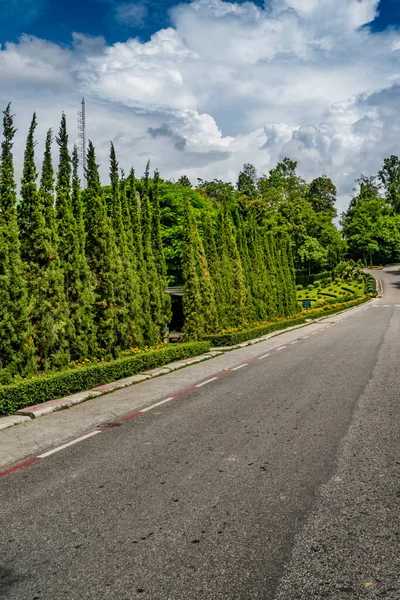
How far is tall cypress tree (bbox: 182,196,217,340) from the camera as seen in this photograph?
23.2 m

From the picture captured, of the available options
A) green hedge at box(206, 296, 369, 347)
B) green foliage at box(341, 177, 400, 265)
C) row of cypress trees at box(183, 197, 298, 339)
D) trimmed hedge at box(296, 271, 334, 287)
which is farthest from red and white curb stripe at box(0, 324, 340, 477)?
green foliage at box(341, 177, 400, 265)

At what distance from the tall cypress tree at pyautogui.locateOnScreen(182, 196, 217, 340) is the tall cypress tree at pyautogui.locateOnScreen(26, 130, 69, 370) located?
969 centimetres

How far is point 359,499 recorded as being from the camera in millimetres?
5309

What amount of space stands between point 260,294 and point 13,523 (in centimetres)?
2909

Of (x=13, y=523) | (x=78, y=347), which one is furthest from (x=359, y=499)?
(x=78, y=347)

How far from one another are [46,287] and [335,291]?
6466cm

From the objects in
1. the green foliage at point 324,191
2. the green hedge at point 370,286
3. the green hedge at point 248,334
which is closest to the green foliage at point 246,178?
the green foliage at point 324,191

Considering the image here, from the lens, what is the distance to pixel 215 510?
17.0 feet

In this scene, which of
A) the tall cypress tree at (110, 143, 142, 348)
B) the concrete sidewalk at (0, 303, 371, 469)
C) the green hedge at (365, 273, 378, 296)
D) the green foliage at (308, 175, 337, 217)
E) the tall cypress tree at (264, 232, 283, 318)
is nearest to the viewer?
the concrete sidewalk at (0, 303, 371, 469)

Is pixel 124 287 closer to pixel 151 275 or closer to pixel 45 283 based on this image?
pixel 151 275

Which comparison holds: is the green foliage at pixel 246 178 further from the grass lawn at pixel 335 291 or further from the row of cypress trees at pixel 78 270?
the row of cypress trees at pixel 78 270

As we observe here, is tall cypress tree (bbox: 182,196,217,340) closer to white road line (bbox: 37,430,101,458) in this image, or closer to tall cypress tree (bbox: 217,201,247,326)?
tall cypress tree (bbox: 217,201,247,326)

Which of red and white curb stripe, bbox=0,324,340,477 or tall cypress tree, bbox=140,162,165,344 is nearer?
red and white curb stripe, bbox=0,324,340,477

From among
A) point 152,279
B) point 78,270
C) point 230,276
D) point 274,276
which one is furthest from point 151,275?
point 274,276
